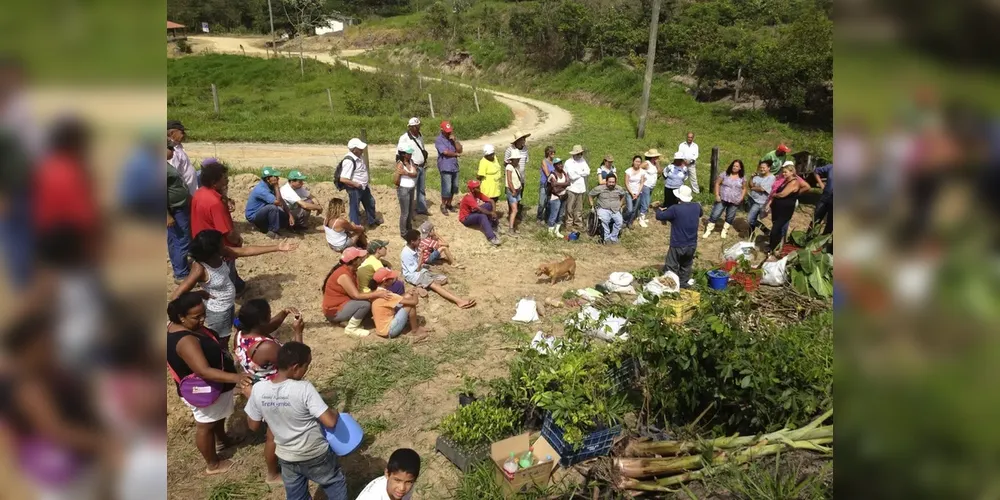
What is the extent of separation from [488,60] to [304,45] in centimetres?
1992

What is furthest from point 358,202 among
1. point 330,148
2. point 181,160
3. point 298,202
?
point 330,148

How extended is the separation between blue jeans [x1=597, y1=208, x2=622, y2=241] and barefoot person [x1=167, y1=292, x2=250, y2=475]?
7263 mm

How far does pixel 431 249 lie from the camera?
866cm

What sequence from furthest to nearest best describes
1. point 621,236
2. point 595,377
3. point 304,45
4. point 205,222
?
point 304,45 < point 621,236 < point 205,222 < point 595,377

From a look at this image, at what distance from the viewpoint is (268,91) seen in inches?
1047

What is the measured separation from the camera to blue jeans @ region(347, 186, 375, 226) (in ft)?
29.6

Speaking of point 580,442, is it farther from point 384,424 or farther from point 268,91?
point 268,91

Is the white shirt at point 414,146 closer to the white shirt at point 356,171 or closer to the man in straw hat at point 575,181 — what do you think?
the white shirt at point 356,171

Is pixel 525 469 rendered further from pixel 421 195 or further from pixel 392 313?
pixel 421 195

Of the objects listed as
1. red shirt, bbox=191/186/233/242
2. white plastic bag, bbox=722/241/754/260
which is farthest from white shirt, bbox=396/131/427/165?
white plastic bag, bbox=722/241/754/260
